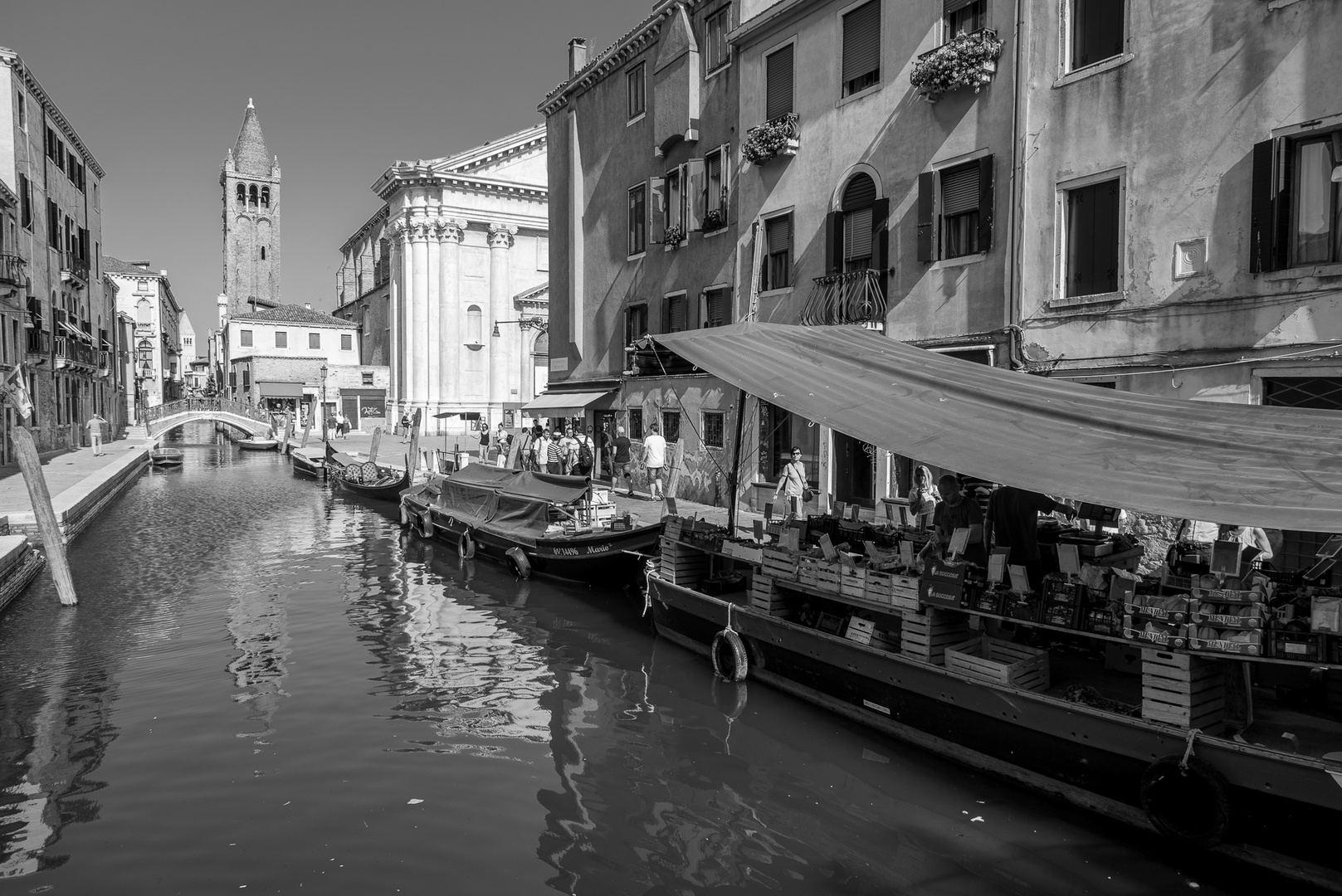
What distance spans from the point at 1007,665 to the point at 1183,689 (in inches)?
52.6

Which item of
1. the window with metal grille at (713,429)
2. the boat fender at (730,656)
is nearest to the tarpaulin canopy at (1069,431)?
the boat fender at (730,656)

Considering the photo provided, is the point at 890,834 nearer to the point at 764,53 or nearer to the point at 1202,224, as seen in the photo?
the point at 1202,224

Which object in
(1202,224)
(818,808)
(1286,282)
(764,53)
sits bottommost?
(818,808)

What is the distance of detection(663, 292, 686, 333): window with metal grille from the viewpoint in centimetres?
2320

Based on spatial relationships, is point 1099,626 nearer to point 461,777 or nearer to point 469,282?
point 461,777

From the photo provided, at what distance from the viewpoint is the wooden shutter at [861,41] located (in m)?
17.0

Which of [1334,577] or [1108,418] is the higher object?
[1108,418]

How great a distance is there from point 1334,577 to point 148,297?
294 ft

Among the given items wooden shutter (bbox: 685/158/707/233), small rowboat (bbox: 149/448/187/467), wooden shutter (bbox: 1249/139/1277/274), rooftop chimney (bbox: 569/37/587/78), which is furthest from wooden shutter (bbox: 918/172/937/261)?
small rowboat (bbox: 149/448/187/467)

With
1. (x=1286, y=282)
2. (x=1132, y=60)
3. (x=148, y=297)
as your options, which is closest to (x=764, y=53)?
(x=1132, y=60)

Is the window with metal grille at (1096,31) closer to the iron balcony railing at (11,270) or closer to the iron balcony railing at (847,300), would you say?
the iron balcony railing at (847,300)

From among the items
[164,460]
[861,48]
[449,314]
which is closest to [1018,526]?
[861,48]

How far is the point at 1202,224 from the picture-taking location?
12047 millimetres

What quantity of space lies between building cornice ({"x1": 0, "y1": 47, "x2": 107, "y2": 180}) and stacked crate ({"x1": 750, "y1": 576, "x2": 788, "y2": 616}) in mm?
35504
